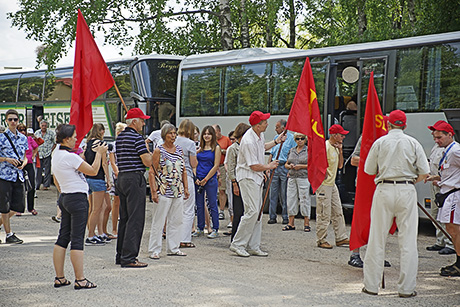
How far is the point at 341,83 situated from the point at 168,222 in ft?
19.9

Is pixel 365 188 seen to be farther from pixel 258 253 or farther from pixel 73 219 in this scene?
pixel 73 219

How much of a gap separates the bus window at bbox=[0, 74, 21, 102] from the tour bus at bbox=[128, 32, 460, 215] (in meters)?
8.47

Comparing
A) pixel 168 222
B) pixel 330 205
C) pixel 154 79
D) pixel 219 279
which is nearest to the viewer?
pixel 219 279

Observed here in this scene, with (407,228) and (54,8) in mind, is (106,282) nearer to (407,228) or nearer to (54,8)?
(407,228)

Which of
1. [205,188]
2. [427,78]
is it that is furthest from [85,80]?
[427,78]

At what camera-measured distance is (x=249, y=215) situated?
9.09 meters

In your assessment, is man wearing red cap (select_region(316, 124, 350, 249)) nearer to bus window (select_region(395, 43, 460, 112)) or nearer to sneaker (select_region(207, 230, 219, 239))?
sneaker (select_region(207, 230, 219, 239))

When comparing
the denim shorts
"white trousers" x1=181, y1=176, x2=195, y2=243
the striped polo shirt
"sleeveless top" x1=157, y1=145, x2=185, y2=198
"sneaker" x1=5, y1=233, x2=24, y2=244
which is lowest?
"sneaker" x1=5, y1=233, x2=24, y2=244

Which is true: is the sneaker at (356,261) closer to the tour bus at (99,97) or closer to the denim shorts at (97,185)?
the denim shorts at (97,185)

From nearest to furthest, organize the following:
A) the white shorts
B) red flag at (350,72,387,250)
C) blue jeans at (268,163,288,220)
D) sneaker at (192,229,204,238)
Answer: red flag at (350,72,387,250) < the white shorts < sneaker at (192,229,204,238) < blue jeans at (268,163,288,220)

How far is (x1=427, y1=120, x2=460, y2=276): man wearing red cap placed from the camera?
7.94 metres

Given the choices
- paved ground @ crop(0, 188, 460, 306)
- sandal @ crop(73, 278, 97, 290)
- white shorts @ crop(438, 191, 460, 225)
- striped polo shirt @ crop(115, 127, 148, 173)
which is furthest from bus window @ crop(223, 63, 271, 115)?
sandal @ crop(73, 278, 97, 290)

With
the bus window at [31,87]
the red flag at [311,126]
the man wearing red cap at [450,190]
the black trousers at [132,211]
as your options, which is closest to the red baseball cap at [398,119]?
the man wearing red cap at [450,190]

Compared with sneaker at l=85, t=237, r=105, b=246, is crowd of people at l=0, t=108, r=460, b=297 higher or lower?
higher
